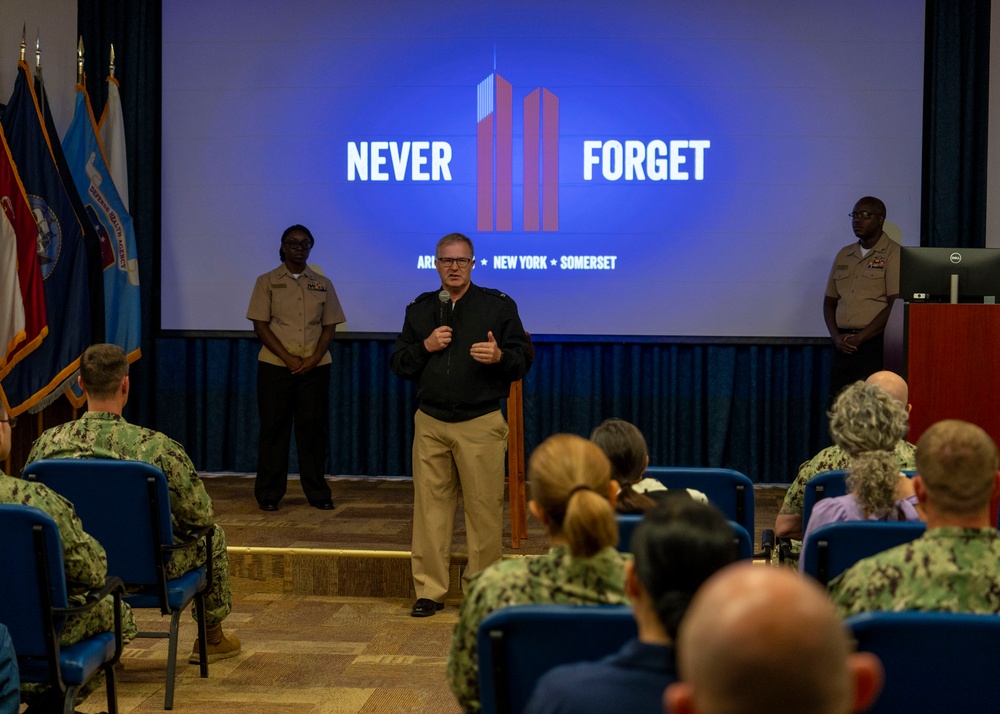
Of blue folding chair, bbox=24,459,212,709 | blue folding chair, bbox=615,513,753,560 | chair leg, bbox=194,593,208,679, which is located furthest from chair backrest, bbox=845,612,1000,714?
chair leg, bbox=194,593,208,679

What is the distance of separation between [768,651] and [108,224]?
638 cm

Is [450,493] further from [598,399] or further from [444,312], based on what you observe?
[598,399]

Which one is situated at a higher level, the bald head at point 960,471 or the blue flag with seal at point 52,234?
the blue flag with seal at point 52,234

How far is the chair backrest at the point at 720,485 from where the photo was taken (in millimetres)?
3229

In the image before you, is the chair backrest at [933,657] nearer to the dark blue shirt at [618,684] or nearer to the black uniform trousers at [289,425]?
the dark blue shirt at [618,684]

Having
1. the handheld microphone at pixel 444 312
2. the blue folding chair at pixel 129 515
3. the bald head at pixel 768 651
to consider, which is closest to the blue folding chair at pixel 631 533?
the blue folding chair at pixel 129 515

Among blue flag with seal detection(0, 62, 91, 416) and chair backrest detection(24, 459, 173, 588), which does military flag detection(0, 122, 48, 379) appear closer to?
blue flag with seal detection(0, 62, 91, 416)

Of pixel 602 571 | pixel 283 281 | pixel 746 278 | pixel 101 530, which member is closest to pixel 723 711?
pixel 602 571

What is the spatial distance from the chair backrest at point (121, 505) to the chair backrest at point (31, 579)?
626 mm

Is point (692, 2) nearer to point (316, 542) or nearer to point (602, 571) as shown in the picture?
point (316, 542)

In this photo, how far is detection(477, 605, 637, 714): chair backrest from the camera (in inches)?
67.4

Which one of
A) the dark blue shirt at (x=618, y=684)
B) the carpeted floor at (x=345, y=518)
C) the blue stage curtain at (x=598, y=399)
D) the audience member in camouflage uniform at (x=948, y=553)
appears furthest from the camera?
the blue stage curtain at (x=598, y=399)

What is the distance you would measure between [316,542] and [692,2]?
3.94m

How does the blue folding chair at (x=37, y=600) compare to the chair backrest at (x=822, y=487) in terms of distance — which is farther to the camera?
the chair backrest at (x=822, y=487)
